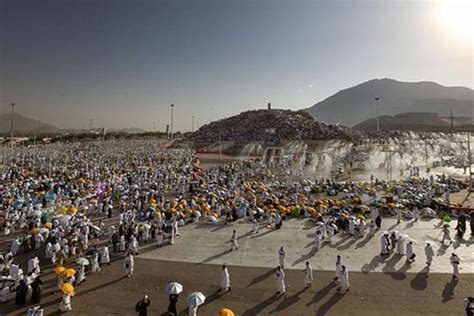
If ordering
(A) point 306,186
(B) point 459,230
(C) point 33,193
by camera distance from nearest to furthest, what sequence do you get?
(B) point 459,230
(C) point 33,193
(A) point 306,186

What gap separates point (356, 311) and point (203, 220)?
10.9m

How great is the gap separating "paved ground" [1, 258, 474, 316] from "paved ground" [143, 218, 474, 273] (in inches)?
29.5

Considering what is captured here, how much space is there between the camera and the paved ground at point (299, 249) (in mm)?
12492

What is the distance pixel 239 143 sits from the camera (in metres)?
71.9

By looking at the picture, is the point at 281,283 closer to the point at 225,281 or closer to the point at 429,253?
the point at 225,281

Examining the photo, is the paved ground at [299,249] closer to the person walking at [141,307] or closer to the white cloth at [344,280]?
the white cloth at [344,280]

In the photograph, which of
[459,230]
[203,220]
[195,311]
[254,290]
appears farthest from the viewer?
[203,220]

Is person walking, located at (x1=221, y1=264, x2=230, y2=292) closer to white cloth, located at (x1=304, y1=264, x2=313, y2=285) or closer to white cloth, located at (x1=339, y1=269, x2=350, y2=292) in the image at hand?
white cloth, located at (x1=304, y1=264, x2=313, y2=285)

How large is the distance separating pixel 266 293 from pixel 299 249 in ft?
14.3

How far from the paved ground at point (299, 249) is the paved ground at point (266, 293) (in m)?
0.75

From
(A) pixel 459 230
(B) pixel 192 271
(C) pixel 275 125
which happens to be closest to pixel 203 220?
(B) pixel 192 271

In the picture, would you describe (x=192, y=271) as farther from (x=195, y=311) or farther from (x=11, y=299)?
(x=11, y=299)

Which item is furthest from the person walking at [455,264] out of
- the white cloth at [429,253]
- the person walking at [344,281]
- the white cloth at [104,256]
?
the white cloth at [104,256]

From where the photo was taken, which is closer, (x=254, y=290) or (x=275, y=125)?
(x=254, y=290)
